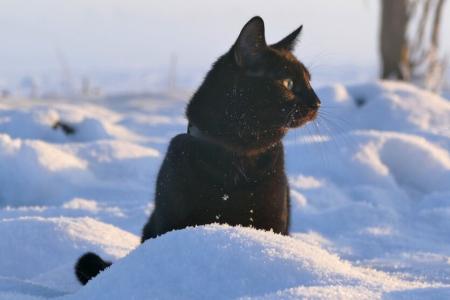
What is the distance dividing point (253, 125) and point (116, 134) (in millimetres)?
5556

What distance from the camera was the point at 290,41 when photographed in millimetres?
3145

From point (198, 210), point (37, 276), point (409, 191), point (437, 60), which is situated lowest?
point (37, 276)

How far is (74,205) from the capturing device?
16.4 feet

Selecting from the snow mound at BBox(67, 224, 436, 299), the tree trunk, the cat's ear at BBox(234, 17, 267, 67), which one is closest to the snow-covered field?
the snow mound at BBox(67, 224, 436, 299)

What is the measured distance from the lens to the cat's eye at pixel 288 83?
281 centimetres

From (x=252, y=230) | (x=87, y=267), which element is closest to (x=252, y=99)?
(x=252, y=230)

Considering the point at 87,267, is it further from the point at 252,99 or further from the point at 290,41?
the point at 290,41

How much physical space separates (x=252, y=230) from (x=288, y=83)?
0.91 m

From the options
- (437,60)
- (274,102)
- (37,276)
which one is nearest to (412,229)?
(274,102)

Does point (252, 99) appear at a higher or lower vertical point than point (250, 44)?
lower

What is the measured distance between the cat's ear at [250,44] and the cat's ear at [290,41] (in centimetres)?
30

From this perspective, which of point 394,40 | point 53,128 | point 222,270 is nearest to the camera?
point 222,270

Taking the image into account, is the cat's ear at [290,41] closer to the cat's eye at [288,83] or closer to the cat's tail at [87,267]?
the cat's eye at [288,83]

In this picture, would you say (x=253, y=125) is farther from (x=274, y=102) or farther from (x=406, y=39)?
(x=406, y=39)
